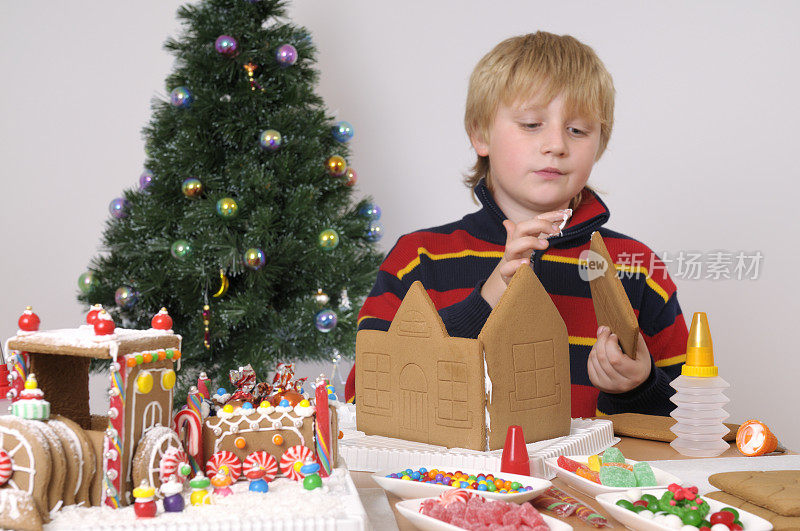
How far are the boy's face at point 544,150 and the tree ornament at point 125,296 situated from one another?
1222 millimetres

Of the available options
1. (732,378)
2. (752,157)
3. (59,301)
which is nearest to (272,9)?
(59,301)

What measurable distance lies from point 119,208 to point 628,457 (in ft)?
5.81

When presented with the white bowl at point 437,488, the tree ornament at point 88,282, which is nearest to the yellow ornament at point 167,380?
the white bowl at point 437,488

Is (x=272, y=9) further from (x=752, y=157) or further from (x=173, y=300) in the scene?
(x=752, y=157)

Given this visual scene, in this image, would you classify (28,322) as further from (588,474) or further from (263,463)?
(588,474)

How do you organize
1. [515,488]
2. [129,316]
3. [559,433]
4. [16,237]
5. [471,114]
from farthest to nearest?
1. [16,237]
2. [129,316]
3. [471,114]
4. [559,433]
5. [515,488]

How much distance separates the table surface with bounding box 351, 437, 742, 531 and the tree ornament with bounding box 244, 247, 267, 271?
4.14 ft

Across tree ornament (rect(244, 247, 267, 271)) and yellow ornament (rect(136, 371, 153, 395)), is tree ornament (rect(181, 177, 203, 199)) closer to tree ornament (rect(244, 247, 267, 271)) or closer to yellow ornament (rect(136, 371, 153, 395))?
tree ornament (rect(244, 247, 267, 271))

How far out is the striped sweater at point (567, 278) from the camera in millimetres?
1499

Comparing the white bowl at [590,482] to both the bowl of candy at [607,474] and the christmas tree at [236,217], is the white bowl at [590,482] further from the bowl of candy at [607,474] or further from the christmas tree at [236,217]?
the christmas tree at [236,217]

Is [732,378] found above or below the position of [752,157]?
below

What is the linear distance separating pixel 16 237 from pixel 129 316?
28.0 inches

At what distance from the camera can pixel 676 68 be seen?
2.50 meters

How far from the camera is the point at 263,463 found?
0.76m
